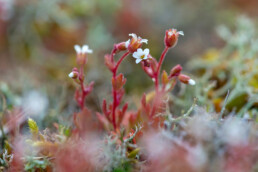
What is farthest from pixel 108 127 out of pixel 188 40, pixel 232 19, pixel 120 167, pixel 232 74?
pixel 232 19

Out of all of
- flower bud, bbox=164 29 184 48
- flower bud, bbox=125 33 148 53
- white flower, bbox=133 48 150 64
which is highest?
flower bud, bbox=164 29 184 48

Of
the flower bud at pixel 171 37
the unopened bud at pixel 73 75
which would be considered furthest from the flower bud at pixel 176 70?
the unopened bud at pixel 73 75

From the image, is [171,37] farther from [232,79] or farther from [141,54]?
[232,79]

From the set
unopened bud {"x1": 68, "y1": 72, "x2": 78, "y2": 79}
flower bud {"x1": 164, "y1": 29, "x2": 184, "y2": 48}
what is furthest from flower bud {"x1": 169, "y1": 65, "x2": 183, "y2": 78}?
unopened bud {"x1": 68, "y1": 72, "x2": 78, "y2": 79}

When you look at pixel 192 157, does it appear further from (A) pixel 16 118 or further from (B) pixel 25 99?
(B) pixel 25 99

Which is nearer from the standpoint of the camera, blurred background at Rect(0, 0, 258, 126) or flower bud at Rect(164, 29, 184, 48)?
flower bud at Rect(164, 29, 184, 48)

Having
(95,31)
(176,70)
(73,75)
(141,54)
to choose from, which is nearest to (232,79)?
(176,70)

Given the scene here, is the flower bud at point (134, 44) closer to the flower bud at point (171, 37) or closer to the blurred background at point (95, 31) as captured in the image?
the flower bud at point (171, 37)

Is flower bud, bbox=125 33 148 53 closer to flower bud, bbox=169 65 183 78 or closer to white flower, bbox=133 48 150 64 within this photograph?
white flower, bbox=133 48 150 64

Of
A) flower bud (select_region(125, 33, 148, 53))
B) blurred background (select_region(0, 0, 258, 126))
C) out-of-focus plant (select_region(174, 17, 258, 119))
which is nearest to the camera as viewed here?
flower bud (select_region(125, 33, 148, 53))
